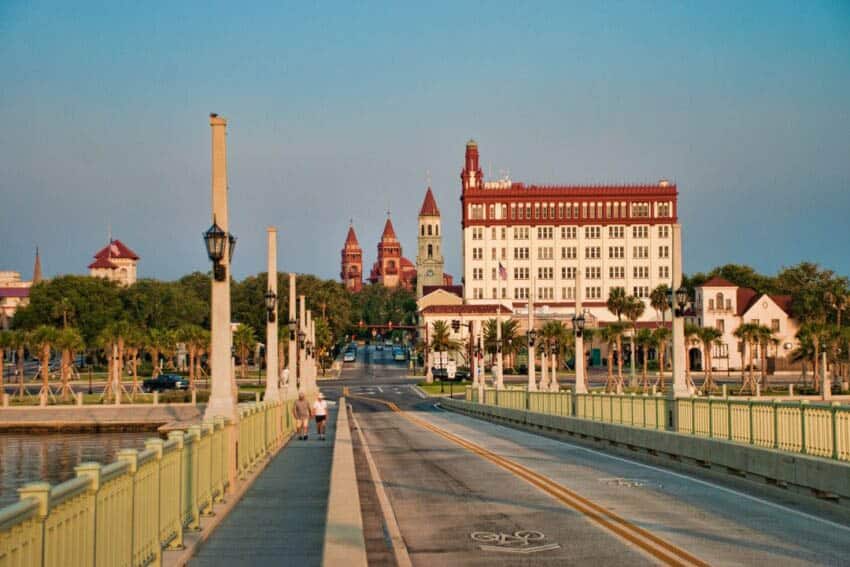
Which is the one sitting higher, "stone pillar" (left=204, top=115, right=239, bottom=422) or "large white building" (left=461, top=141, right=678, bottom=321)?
"large white building" (left=461, top=141, right=678, bottom=321)

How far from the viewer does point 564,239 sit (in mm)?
194625

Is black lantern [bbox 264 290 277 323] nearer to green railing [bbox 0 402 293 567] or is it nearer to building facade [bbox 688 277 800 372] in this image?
green railing [bbox 0 402 293 567]

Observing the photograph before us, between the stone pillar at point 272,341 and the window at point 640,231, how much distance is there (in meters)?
154

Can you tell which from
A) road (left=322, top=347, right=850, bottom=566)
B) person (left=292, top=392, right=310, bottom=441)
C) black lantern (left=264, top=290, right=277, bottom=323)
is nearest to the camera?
road (left=322, top=347, right=850, bottom=566)

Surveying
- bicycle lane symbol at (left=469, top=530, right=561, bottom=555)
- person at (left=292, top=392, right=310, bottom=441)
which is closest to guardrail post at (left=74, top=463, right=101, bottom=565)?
bicycle lane symbol at (left=469, top=530, right=561, bottom=555)

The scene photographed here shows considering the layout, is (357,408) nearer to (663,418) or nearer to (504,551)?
(663,418)

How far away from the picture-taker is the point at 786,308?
15112 centimetres

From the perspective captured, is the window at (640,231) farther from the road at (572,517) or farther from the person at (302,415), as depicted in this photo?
the road at (572,517)

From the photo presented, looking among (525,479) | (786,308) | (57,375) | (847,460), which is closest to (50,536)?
(847,460)

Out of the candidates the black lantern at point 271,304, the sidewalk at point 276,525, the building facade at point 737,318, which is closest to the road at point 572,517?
the sidewalk at point 276,525

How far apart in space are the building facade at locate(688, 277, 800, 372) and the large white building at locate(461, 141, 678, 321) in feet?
131

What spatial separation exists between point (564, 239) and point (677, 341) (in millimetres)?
163645

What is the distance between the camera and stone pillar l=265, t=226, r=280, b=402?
37.6 m

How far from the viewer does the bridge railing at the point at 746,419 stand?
19.9 m
